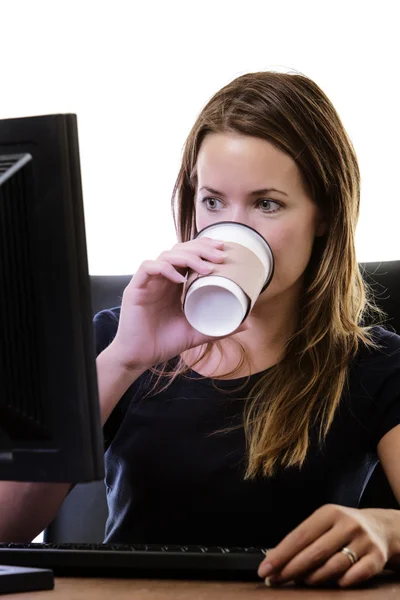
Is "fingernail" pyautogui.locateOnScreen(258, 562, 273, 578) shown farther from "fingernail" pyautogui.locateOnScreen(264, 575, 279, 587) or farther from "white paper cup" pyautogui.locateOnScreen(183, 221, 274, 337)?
"white paper cup" pyautogui.locateOnScreen(183, 221, 274, 337)

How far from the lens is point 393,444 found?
1.33m

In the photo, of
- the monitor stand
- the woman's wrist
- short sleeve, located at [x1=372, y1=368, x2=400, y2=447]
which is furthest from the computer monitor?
short sleeve, located at [x1=372, y1=368, x2=400, y2=447]

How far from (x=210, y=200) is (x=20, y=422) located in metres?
0.63

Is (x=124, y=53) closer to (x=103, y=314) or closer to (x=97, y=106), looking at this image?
(x=97, y=106)

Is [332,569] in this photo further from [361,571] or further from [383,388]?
[383,388]

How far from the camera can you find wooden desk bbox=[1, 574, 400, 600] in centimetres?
77

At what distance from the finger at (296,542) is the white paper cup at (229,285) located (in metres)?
0.26

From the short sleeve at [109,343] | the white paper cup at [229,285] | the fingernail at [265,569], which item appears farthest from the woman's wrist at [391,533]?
the short sleeve at [109,343]

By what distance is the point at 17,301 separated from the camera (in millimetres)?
743

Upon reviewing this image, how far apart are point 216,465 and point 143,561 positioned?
458 mm

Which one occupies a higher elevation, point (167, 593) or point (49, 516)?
point (167, 593)

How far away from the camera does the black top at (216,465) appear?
1304mm

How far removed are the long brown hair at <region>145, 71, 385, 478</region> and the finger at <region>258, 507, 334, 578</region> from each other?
45 centimetres

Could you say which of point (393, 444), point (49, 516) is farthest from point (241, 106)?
point (49, 516)
